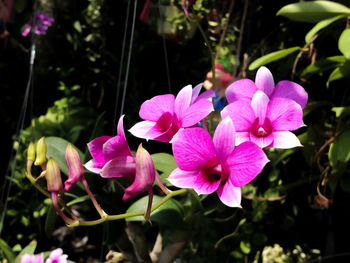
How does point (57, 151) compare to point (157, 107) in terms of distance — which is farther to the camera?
point (57, 151)

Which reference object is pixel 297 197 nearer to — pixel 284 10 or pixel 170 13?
pixel 284 10

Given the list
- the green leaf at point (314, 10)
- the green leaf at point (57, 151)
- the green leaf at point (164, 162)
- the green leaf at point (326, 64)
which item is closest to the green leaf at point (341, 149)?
the green leaf at point (326, 64)

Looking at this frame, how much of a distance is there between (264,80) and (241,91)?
3cm

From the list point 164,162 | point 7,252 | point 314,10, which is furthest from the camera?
point 7,252

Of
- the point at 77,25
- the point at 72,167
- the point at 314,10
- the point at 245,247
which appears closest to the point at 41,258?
the point at 72,167

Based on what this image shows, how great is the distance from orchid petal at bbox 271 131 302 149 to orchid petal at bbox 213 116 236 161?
0.06 metres

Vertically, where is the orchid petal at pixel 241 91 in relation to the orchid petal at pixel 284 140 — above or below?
above

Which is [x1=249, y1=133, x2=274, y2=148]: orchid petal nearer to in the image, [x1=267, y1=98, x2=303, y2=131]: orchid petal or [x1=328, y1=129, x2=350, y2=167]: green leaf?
[x1=267, y1=98, x2=303, y2=131]: orchid petal

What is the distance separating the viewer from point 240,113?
1.24ft

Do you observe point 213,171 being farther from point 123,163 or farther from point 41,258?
point 41,258

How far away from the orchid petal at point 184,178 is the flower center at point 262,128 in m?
0.08

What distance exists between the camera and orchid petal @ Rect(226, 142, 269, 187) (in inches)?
12.3

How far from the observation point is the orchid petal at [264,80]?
419mm

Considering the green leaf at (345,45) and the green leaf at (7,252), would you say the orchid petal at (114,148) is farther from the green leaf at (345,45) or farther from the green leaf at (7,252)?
the green leaf at (7,252)
